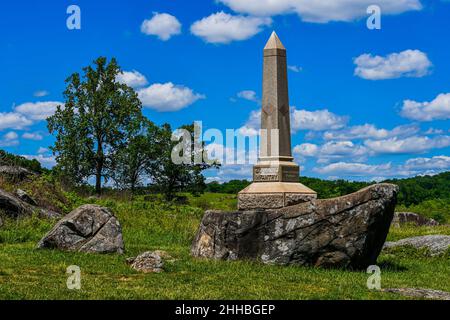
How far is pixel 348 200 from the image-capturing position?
1727cm

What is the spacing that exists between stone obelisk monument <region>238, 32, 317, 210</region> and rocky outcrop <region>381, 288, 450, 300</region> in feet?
18.4

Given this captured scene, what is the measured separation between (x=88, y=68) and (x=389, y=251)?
38.6 metres

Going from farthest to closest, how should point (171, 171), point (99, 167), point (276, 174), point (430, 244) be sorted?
point (171, 171) → point (99, 167) → point (430, 244) → point (276, 174)

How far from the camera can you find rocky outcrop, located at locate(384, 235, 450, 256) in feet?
76.7

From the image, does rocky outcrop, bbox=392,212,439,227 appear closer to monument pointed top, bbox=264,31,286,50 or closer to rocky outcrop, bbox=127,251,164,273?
monument pointed top, bbox=264,31,286,50

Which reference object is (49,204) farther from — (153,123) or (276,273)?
(153,123)

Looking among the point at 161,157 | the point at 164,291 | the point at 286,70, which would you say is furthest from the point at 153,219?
the point at 161,157

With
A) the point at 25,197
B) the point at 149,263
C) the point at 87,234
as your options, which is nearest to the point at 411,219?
the point at 25,197

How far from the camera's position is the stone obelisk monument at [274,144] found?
1886cm

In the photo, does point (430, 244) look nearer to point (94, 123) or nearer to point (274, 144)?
point (274, 144)

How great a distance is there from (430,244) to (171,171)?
41064 millimetres

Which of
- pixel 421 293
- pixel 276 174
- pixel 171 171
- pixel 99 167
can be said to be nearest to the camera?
pixel 421 293

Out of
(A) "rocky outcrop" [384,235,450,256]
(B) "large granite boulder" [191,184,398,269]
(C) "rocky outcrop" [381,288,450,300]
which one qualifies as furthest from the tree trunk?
(C) "rocky outcrop" [381,288,450,300]

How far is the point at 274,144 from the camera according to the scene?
19234mm
